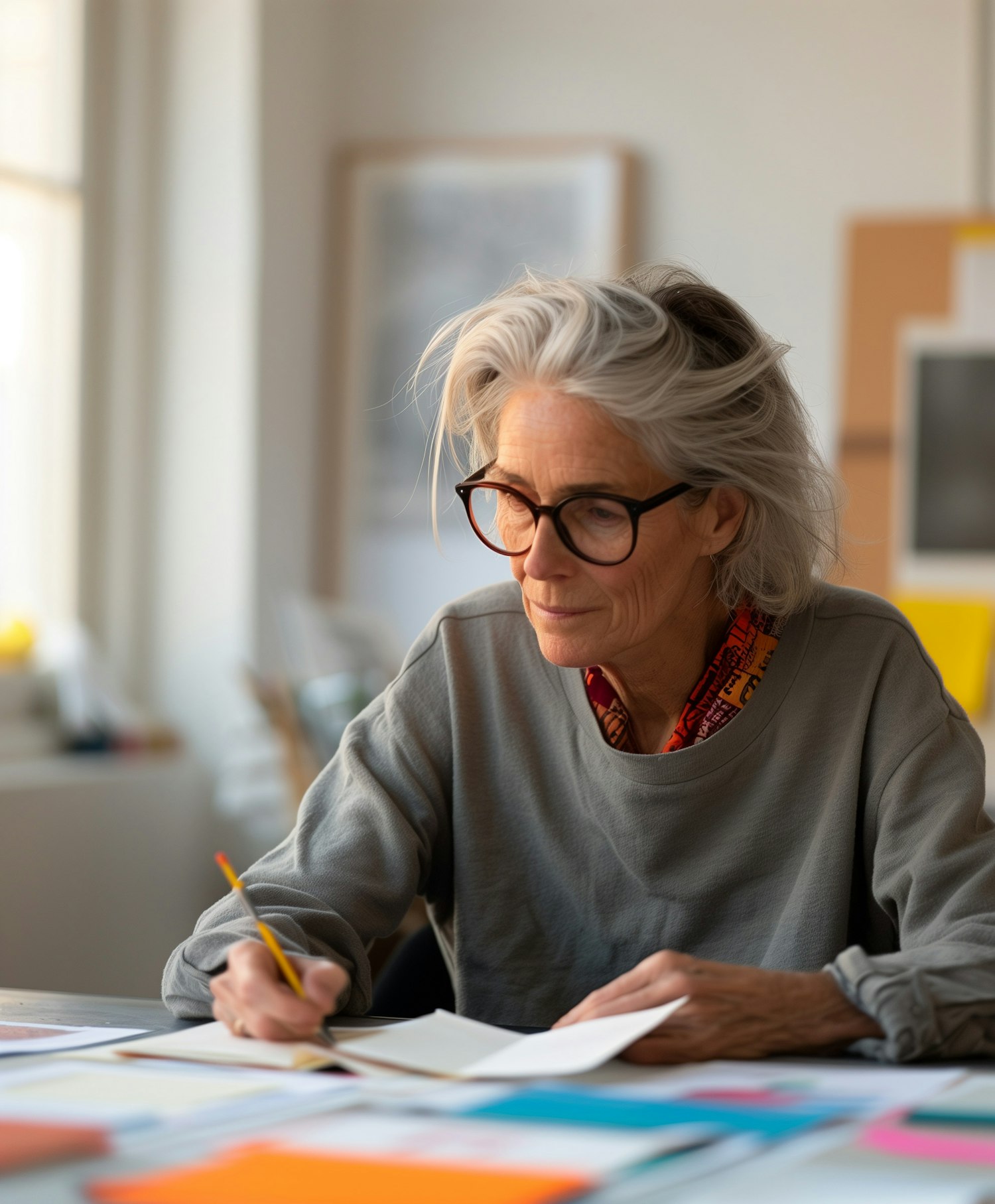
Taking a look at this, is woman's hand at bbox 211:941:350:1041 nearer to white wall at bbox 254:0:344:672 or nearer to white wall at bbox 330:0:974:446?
white wall at bbox 254:0:344:672

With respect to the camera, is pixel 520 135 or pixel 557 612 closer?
pixel 557 612

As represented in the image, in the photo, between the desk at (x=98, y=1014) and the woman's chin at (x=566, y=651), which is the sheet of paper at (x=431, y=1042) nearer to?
the desk at (x=98, y=1014)

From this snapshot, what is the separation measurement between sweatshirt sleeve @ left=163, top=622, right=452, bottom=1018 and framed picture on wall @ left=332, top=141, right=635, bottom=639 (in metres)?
2.44

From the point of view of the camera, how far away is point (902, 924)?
1275mm

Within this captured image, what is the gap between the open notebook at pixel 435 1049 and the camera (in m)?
1.01

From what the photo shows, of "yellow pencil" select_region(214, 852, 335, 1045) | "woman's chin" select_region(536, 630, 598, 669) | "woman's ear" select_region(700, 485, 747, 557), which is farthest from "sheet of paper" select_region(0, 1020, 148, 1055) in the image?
"woman's ear" select_region(700, 485, 747, 557)

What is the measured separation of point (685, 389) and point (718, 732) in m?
0.32

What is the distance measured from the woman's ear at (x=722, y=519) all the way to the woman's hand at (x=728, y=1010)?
18.8 inches

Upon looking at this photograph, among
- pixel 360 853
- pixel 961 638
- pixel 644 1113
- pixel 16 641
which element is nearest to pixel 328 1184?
pixel 644 1113

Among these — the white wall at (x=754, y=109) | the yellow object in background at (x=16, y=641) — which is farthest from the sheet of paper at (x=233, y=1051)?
the white wall at (x=754, y=109)

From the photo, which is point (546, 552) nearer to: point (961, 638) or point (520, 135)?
point (961, 638)

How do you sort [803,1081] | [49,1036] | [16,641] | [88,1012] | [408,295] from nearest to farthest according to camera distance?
[803,1081] < [49,1036] < [88,1012] < [16,641] < [408,295]

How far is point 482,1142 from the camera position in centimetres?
82

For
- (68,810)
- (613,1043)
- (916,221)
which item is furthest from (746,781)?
(916,221)
